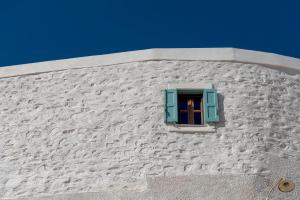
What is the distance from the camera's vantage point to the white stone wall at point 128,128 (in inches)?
549

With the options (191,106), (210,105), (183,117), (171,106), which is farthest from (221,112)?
(171,106)

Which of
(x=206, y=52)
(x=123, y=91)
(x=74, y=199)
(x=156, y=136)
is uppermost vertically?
(x=206, y=52)

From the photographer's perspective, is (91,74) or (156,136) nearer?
(156,136)

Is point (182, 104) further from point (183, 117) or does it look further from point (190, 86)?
point (190, 86)

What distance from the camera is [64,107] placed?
15.0 meters

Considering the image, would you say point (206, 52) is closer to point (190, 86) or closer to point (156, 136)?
point (190, 86)

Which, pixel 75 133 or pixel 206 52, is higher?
pixel 206 52

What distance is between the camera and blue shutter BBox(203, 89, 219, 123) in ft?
46.9

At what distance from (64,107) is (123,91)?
1.42m

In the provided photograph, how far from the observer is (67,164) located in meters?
14.2

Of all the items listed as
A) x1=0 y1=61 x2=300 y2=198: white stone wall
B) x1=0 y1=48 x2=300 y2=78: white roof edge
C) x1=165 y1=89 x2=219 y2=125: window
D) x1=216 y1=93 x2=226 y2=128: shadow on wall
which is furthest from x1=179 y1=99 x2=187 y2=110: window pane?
x1=0 y1=48 x2=300 y2=78: white roof edge

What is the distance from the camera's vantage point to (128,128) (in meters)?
14.4

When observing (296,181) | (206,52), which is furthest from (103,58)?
(296,181)

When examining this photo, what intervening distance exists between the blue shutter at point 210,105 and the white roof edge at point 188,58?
990 mm
